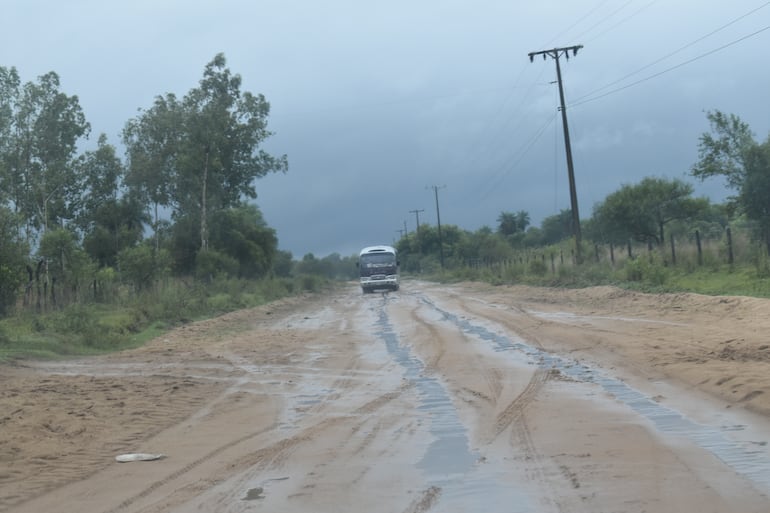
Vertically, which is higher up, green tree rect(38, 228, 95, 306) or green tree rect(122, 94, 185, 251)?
green tree rect(122, 94, 185, 251)

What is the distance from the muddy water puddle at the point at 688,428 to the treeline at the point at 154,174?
1336 inches

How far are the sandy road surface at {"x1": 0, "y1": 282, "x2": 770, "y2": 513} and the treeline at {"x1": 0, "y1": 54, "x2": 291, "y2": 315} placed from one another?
1209 inches

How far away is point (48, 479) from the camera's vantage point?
23.3 ft

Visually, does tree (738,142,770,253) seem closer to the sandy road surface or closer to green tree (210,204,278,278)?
the sandy road surface

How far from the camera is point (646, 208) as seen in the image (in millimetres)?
43656

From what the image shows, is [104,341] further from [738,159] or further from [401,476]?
[738,159]

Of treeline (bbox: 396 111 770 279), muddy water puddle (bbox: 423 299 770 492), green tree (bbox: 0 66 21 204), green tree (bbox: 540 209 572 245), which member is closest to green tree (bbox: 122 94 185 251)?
green tree (bbox: 0 66 21 204)

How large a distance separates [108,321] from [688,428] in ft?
64.3

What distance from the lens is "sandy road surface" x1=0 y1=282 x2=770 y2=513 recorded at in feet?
20.2

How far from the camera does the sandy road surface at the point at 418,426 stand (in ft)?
20.2

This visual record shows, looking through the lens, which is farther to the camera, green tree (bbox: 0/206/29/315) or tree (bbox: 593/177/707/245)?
tree (bbox: 593/177/707/245)

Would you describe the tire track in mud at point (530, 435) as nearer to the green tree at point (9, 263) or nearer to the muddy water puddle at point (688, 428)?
the muddy water puddle at point (688, 428)

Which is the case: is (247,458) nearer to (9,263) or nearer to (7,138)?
(9,263)

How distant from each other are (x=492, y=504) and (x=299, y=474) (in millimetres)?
1933
